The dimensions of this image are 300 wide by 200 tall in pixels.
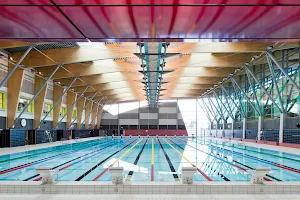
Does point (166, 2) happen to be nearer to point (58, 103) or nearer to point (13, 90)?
point (13, 90)

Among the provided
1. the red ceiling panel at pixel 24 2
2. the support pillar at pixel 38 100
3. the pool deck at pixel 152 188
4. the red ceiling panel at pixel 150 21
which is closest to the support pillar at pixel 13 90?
the support pillar at pixel 38 100

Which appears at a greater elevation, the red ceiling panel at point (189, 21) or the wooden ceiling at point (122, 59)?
the wooden ceiling at point (122, 59)

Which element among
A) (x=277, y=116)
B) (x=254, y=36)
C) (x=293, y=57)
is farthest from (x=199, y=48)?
(x=254, y=36)

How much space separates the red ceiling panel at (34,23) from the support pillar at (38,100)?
63.1 ft

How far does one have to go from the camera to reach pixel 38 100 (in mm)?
21672

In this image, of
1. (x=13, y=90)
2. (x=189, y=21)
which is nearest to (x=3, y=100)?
(x=13, y=90)

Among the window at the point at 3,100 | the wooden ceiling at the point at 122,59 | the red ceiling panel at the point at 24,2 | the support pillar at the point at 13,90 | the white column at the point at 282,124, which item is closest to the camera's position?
the red ceiling panel at the point at 24,2

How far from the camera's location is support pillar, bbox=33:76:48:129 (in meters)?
21.5

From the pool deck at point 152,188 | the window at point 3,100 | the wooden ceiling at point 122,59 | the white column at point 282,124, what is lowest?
the pool deck at point 152,188

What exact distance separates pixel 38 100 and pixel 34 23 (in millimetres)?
20108

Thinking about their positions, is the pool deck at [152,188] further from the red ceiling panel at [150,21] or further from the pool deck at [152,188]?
the red ceiling panel at [150,21]

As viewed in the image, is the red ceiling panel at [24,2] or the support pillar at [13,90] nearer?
the red ceiling panel at [24,2]

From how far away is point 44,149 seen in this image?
17.2 meters

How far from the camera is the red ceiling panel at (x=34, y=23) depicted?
2.55 meters
